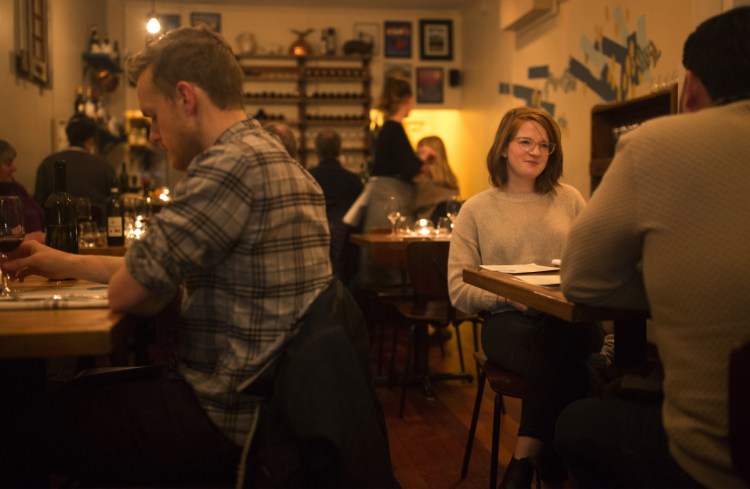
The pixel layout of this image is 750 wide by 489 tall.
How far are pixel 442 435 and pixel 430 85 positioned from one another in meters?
6.46

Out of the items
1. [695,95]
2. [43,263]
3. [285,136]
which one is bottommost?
[43,263]

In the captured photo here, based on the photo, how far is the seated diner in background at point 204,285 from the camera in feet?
4.34

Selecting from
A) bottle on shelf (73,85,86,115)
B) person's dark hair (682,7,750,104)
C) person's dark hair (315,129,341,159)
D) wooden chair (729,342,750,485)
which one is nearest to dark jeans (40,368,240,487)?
wooden chair (729,342,750,485)

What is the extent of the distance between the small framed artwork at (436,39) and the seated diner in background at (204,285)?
771cm

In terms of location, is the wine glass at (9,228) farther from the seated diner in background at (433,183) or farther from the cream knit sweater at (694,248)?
the seated diner in background at (433,183)

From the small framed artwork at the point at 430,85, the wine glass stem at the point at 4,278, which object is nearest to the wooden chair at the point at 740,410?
the wine glass stem at the point at 4,278

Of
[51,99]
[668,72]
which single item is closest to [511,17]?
[668,72]

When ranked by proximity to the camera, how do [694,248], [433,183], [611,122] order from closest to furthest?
[694,248], [611,122], [433,183]

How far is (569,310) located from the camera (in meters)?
1.47

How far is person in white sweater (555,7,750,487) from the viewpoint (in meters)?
1.19

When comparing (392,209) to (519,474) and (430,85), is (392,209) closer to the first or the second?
(519,474)

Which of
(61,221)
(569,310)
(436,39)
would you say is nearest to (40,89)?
(61,221)

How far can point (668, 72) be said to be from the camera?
4.29 meters

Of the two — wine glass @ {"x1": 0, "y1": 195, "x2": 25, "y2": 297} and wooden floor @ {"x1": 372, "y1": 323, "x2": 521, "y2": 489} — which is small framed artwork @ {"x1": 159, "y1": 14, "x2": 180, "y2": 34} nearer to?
wooden floor @ {"x1": 372, "y1": 323, "x2": 521, "y2": 489}
